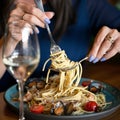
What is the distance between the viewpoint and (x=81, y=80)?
1.17 meters

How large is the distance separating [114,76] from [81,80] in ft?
0.66

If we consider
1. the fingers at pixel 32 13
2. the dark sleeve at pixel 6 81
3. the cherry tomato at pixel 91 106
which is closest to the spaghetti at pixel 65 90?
the cherry tomato at pixel 91 106

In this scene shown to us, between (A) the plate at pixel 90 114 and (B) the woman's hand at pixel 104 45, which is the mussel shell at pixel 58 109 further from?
(B) the woman's hand at pixel 104 45

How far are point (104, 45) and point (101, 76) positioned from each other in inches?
7.6

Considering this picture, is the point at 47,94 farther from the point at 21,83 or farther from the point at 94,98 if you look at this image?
the point at 21,83

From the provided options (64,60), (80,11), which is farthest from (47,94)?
(80,11)

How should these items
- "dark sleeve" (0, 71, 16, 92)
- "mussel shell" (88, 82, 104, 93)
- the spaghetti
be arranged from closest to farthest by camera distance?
1. the spaghetti
2. "mussel shell" (88, 82, 104, 93)
3. "dark sleeve" (0, 71, 16, 92)

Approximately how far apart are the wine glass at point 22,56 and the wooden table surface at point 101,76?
7.8 inches

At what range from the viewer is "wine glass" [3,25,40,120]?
75 centimetres

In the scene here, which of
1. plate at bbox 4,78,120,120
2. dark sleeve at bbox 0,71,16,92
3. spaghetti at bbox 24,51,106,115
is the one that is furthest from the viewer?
dark sleeve at bbox 0,71,16,92

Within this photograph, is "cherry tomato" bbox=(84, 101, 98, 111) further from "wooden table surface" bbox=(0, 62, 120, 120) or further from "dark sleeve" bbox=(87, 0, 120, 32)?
"dark sleeve" bbox=(87, 0, 120, 32)

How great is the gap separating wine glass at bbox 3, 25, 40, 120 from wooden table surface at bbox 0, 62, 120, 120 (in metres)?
0.20

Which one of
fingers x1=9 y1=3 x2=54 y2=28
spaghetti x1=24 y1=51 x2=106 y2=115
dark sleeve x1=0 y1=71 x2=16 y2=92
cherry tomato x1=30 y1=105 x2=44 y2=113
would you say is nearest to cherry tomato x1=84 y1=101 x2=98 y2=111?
spaghetti x1=24 y1=51 x2=106 y2=115

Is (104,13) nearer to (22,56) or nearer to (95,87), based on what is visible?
(95,87)
